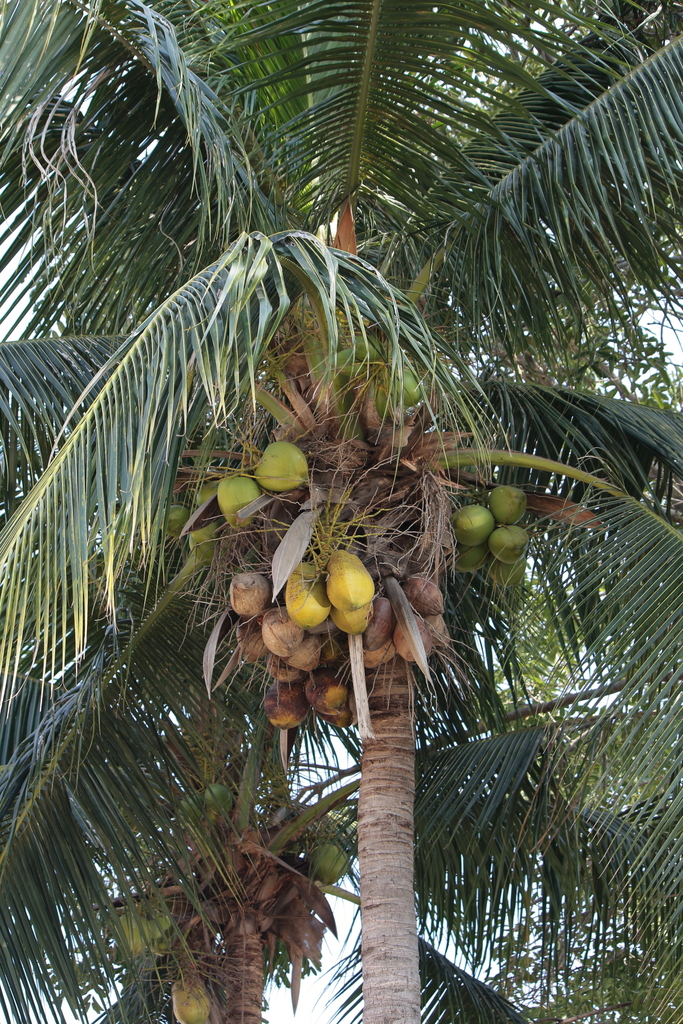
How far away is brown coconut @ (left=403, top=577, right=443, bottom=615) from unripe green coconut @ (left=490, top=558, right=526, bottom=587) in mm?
383

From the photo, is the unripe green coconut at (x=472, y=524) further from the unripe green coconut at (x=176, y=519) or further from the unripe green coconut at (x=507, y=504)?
the unripe green coconut at (x=176, y=519)

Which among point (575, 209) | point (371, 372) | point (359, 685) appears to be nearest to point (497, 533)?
point (371, 372)

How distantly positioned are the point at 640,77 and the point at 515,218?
662 millimetres

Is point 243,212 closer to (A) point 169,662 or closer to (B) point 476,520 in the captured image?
(B) point 476,520

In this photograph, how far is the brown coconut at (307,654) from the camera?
2.96m

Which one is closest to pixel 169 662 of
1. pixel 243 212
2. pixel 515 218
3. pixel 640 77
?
pixel 243 212

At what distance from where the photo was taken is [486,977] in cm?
464

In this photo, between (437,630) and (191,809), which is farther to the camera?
(191,809)

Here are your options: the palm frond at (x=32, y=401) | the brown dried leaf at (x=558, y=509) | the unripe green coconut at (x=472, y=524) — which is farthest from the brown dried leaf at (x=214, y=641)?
the brown dried leaf at (x=558, y=509)

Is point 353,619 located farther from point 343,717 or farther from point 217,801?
point 217,801

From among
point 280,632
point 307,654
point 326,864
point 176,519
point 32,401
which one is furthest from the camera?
point 326,864

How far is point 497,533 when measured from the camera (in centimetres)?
329

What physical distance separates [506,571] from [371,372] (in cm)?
81

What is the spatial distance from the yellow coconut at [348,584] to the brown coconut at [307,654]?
221 millimetres
